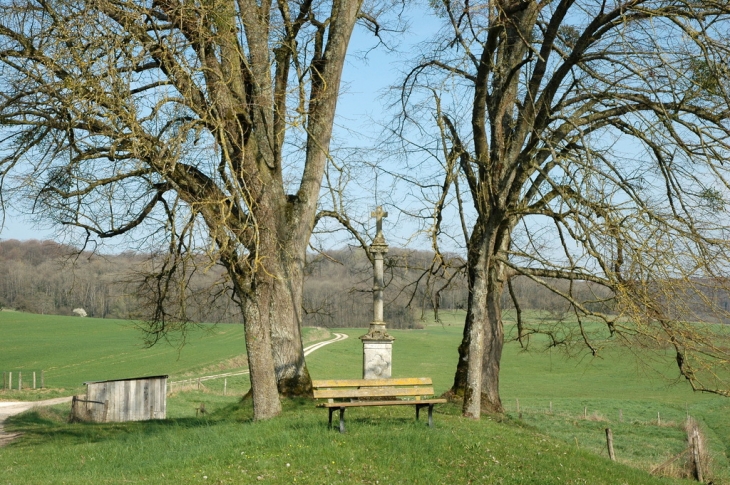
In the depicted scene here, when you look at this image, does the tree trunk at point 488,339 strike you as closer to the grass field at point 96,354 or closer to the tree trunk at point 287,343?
the tree trunk at point 287,343

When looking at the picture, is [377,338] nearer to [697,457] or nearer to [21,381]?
[697,457]

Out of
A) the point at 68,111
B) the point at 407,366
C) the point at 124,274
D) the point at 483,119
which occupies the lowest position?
the point at 407,366

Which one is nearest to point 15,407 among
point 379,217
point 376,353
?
point 376,353

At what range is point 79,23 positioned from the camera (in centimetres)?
1112

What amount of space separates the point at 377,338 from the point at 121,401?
1064 cm

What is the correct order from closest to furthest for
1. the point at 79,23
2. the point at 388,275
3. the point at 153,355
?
the point at 79,23
the point at 388,275
the point at 153,355

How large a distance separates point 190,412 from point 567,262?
17.6 m

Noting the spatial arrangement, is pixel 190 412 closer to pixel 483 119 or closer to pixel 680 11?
pixel 483 119

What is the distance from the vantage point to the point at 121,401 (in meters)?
23.0

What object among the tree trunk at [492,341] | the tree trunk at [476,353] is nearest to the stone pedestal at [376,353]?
the tree trunk at [492,341]

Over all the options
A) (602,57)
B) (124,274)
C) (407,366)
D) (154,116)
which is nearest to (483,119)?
(602,57)

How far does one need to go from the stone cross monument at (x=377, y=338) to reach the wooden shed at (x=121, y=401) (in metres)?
9.23

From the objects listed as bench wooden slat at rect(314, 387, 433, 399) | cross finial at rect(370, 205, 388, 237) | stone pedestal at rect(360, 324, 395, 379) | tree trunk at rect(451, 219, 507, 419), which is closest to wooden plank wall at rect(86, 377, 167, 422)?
stone pedestal at rect(360, 324, 395, 379)

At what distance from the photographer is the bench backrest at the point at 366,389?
10570 millimetres
